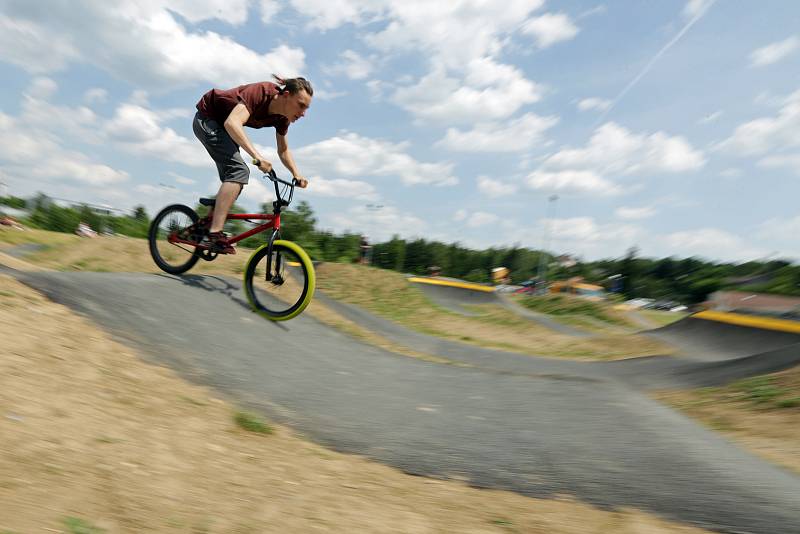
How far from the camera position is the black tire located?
5.61 meters

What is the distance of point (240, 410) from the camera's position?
299cm

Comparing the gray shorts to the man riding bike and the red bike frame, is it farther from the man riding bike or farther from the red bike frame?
the red bike frame

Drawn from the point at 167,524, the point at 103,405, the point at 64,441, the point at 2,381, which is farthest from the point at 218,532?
the point at 2,381

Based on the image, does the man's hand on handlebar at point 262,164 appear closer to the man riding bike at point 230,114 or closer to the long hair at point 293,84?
the man riding bike at point 230,114

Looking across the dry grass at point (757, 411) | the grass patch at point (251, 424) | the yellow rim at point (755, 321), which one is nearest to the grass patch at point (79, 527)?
the grass patch at point (251, 424)

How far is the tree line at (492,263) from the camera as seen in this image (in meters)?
19.3

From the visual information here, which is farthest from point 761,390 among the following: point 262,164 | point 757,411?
point 262,164

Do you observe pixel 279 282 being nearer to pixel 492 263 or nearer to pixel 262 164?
pixel 262 164

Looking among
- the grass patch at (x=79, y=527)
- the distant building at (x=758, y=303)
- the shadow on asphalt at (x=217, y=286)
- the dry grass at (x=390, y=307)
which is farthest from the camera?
the distant building at (x=758, y=303)

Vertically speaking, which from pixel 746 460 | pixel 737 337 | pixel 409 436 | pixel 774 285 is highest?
pixel 774 285

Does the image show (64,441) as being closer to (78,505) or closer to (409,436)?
(78,505)

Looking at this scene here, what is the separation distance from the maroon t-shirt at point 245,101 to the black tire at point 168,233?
1240 mm

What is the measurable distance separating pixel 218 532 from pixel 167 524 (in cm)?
17

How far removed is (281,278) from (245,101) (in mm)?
1950
